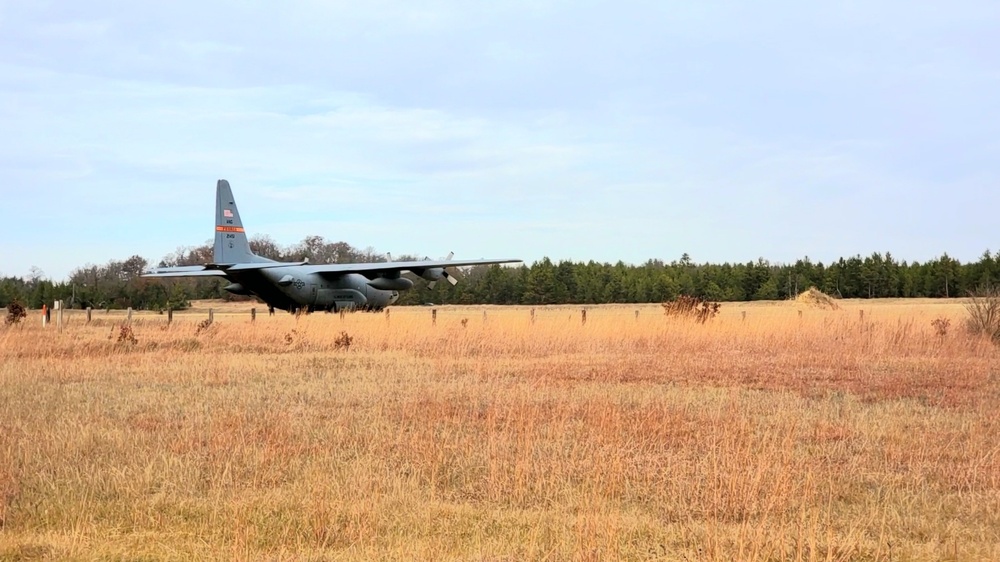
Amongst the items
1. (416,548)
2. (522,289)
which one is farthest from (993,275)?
(416,548)

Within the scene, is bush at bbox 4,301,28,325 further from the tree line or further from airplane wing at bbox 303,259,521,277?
the tree line

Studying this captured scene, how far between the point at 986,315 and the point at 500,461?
17.2 m

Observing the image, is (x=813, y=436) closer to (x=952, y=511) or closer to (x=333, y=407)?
(x=952, y=511)

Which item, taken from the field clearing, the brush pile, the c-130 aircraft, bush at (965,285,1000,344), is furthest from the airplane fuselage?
bush at (965,285,1000,344)

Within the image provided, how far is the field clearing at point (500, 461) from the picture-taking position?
5.39 m

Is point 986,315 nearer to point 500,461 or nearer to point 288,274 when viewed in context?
point 500,461

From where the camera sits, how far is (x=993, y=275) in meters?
72.2

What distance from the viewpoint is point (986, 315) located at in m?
20.5

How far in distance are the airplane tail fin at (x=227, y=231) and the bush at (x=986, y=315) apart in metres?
26.3

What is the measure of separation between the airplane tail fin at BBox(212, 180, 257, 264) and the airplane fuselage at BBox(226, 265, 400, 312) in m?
1.10

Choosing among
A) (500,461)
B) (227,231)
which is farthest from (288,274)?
(500,461)

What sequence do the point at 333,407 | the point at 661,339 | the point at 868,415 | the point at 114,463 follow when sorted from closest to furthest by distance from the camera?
1. the point at 114,463
2. the point at 868,415
3. the point at 333,407
4. the point at 661,339

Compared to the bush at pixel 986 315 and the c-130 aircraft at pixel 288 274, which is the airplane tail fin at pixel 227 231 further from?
the bush at pixel 986 315

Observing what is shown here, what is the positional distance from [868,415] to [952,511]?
13.4 ft
